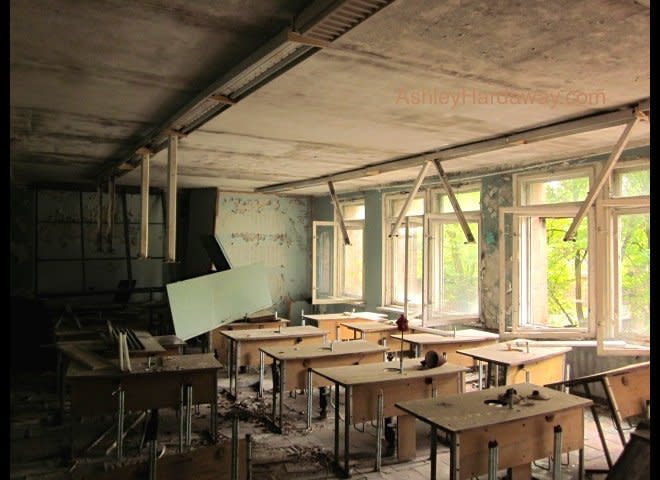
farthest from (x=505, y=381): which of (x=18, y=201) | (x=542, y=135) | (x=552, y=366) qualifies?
(x=18, y=201)

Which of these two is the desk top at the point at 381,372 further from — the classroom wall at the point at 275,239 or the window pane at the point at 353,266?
the classroom wall at the point at 275,239

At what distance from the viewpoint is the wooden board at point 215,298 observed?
5.45 meters

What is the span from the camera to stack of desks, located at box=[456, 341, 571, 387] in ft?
13.8

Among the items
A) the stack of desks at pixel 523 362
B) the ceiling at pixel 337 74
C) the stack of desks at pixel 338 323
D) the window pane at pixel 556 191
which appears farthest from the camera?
the stack of desks at pixel 338 323

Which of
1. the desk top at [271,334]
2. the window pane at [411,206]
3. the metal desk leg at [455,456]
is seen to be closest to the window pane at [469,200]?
the window pane at [411,206]

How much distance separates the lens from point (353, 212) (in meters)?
8.91

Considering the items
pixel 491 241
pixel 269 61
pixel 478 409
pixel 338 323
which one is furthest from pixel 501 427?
pixel 338 323

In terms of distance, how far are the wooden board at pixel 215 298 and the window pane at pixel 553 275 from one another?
134 inches

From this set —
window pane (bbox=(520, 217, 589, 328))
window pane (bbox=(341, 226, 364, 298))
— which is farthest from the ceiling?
window pane (bbox=(341, 226, 364, 298))

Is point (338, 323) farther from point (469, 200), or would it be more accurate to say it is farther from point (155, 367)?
point (155, 367)

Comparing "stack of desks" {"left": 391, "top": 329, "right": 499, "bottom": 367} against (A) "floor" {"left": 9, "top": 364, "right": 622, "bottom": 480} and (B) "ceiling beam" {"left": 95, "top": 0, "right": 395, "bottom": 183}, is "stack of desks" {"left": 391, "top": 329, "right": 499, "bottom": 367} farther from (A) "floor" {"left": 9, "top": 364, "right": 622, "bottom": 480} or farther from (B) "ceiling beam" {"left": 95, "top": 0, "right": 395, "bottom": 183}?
(B) "ceiling beam" {"left": 95, "top": 0, "right": 395, "bottom": 183}

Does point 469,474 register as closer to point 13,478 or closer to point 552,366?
point 552,366

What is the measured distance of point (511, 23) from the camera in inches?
84.9

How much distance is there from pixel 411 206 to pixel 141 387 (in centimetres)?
477
